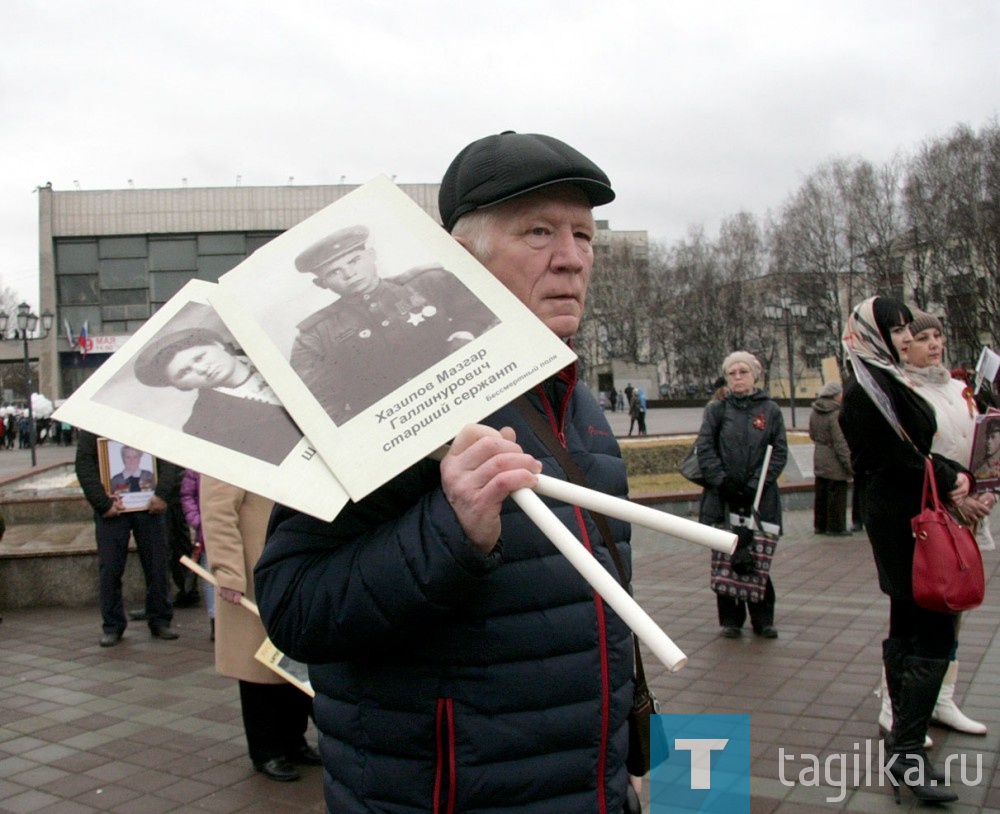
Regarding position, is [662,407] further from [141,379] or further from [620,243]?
[141,379]

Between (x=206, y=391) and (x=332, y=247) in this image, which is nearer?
(x=206, y=391)

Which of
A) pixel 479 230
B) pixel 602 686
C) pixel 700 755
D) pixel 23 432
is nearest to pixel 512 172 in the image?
pixel 479 230

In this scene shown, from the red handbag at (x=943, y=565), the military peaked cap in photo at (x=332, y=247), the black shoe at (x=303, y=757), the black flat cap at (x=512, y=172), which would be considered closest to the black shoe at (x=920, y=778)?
the red handbag at (x=943, y=565)

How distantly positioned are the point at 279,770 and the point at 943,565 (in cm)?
324

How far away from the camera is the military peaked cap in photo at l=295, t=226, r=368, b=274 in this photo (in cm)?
153

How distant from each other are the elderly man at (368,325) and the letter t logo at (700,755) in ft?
7.75

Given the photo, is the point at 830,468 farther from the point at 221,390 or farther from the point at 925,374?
the point at 221,390

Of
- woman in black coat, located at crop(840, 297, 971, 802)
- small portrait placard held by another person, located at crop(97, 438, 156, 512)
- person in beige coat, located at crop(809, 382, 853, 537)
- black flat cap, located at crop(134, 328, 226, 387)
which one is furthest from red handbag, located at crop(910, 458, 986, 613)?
person in beige coat, located at crop(809, 382, 853, 537)

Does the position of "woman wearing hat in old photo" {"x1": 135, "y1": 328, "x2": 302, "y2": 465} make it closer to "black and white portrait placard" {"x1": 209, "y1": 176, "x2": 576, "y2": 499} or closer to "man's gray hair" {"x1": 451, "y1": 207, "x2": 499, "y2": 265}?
"black and white portrait placard" {"x1": 209, "y1": 176, "x2": 576, "y2": 499}

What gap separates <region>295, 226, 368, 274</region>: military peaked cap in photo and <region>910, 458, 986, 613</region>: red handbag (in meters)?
3.26

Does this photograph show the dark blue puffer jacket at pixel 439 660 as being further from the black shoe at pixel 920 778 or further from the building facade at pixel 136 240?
the building facade at pixel 136 240

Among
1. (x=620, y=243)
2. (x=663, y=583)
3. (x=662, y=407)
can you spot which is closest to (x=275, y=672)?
(x=663, y=583)

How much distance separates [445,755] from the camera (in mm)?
1623

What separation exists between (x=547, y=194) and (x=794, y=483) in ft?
46.5
